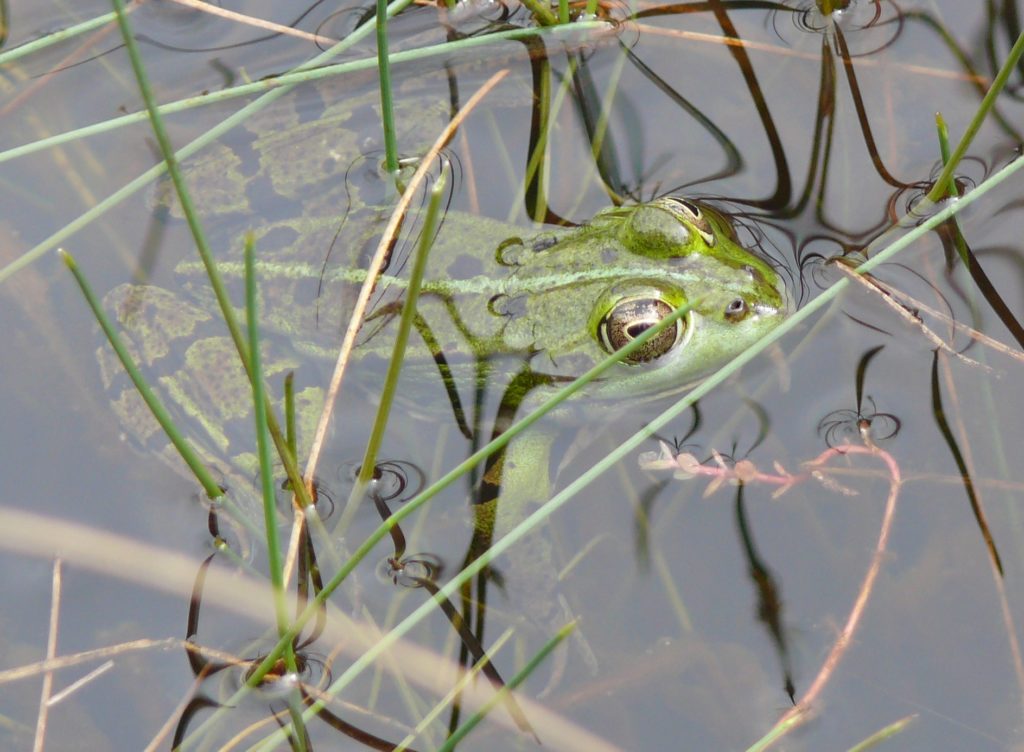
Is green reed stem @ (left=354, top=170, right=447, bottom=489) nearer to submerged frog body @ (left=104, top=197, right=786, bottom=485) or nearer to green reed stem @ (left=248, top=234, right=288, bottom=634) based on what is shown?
green reed stem @ (left=248, top=234, right=288, bottom=634)

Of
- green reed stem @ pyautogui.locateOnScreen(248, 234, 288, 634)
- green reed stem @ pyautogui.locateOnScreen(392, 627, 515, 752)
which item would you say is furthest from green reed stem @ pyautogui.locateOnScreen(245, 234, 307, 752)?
green reed stem @ pyautogui.locateOnScreen(392, 627, 515, 752)

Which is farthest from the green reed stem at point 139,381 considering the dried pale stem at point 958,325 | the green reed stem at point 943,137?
the dried pale stem at point 958,325

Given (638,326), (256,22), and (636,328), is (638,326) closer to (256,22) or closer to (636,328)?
(636,328)

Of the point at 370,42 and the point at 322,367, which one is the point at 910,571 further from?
the point at 370,42

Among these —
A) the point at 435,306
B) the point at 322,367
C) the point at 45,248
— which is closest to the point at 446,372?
the point at 435,306

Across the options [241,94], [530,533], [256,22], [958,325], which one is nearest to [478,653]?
[530,533]

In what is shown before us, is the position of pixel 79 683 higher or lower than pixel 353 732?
higher

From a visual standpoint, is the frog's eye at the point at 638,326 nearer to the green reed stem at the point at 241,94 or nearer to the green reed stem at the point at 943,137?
the green reed stem at the point at 943,137
